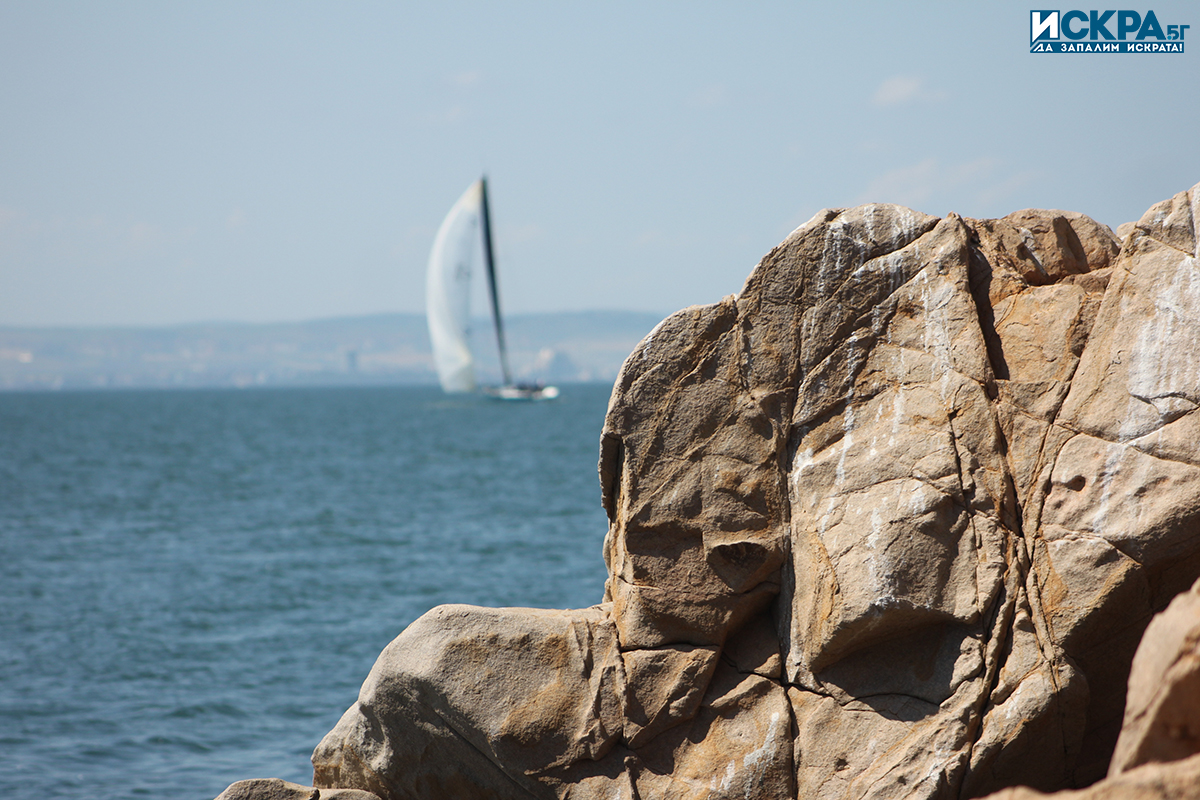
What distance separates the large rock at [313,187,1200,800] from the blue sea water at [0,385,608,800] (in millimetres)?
5539

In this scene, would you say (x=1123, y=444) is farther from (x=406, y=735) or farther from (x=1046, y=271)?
(x=406, y=735)

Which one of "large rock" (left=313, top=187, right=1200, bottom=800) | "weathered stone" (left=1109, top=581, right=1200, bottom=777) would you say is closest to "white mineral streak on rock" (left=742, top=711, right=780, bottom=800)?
"large rock" (left=313, top=187, right=1200, bottom=800)

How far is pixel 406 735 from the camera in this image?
274 inches

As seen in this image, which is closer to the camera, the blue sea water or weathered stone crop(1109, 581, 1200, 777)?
weathered stone crop(1109, 581, 1200, 777)

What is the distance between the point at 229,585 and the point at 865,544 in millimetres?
17532

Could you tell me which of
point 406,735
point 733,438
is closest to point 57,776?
point 406,735

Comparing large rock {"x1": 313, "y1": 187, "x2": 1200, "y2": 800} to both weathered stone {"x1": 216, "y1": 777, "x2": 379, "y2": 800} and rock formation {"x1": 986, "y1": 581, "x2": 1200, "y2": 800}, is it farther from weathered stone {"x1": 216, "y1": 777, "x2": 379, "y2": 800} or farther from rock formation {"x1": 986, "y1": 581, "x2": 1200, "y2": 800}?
rock formation {"x1": 986, "y1": 581, "x2": 1200, "y2": 800}

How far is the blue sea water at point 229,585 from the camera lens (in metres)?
12.0

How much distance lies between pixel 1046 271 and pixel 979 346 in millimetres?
889

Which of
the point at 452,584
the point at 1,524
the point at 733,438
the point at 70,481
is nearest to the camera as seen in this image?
the point at 733,438

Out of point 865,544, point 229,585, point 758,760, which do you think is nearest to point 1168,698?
point 865,544

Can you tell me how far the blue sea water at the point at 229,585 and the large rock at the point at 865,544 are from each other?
5539mm

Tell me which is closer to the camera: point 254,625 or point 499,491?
point 254,625

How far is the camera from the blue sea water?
12.0 meters
